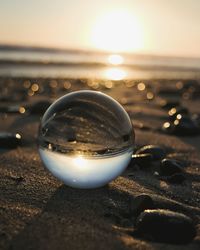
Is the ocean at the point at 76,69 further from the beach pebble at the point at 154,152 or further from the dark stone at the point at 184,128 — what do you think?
the beach pebble at the point at 154,152

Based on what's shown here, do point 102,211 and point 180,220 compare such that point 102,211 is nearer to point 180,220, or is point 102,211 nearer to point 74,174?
point 74,174

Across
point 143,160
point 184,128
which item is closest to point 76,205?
point 143,160

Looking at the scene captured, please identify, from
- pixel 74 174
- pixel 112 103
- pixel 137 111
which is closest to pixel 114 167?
pixel 74 174

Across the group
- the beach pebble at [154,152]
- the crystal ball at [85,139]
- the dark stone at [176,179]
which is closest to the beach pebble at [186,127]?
the beach pebble at [154,152]

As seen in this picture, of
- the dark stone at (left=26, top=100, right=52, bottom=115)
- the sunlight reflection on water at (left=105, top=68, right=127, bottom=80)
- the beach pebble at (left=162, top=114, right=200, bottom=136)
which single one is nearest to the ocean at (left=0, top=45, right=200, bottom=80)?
the sunlight reflection on water at (left=105, top=68, right=127, bottom=80)

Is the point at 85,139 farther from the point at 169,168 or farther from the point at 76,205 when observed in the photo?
the point at 169,168
